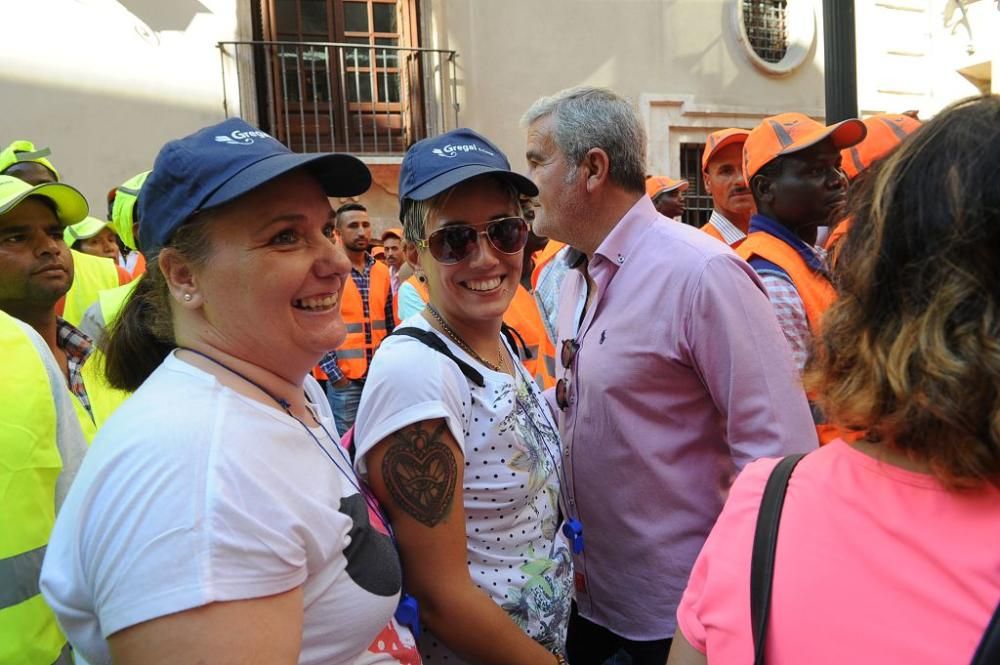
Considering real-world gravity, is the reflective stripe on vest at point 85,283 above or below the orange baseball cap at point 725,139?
below

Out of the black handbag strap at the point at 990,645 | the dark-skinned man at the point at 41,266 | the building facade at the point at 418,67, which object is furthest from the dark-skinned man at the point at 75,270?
the building facade at the point at 418,67

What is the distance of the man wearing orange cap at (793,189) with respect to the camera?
2.93m

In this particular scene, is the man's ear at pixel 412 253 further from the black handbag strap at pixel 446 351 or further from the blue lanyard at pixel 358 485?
the blue lanyard at pixel 358 485

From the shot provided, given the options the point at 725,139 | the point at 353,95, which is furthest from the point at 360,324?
the point at 353,95

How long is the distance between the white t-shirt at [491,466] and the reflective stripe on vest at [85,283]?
3056mm

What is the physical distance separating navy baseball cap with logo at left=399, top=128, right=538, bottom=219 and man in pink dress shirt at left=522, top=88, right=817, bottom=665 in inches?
16.4

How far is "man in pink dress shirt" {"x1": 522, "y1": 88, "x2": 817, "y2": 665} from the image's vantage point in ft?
6.77

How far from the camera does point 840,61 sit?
15.9ft

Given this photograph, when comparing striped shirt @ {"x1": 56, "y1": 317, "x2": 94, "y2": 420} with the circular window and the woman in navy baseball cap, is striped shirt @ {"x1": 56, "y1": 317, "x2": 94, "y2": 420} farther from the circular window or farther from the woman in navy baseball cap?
the circular window

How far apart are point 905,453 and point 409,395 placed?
101cm

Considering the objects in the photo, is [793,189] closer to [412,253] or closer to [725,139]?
[412,253]

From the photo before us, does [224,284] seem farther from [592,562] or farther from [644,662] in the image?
[644,662]

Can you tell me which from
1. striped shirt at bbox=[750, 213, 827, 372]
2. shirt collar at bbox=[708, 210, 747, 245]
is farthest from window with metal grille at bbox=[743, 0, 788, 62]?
striped shirt at bbox=[750, 213, 827, 372]

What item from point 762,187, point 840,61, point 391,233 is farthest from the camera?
point 391,233
